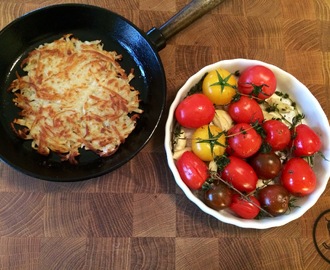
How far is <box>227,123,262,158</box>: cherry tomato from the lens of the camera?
981 mm

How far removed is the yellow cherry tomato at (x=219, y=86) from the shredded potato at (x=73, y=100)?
206mm

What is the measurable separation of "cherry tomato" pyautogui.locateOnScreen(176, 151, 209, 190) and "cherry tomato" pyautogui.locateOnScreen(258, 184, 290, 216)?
165 mm

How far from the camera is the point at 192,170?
3.23 feet

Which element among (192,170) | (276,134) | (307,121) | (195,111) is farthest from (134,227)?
(307,121)

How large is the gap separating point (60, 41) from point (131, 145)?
374 millimetres

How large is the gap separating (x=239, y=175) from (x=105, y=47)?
1.80 ft

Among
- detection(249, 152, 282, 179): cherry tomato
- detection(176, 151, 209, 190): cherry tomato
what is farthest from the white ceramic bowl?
detection(249, 152, 282, 179): cherry tomato

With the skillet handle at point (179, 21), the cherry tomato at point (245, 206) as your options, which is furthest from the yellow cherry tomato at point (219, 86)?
the cherry tomato at point (245, 206)

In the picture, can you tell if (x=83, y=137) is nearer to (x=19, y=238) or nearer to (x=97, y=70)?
(x=97, y=70)

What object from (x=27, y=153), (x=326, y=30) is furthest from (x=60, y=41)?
(x=326, y=30)

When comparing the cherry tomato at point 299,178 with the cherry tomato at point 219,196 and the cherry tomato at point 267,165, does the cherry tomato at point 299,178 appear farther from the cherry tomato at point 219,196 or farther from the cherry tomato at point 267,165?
the cherry tomato at point 219,196

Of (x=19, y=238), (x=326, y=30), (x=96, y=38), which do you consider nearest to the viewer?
(x=19, y=238)

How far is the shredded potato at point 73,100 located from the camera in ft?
3.36

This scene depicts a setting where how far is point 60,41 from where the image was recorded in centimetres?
110
